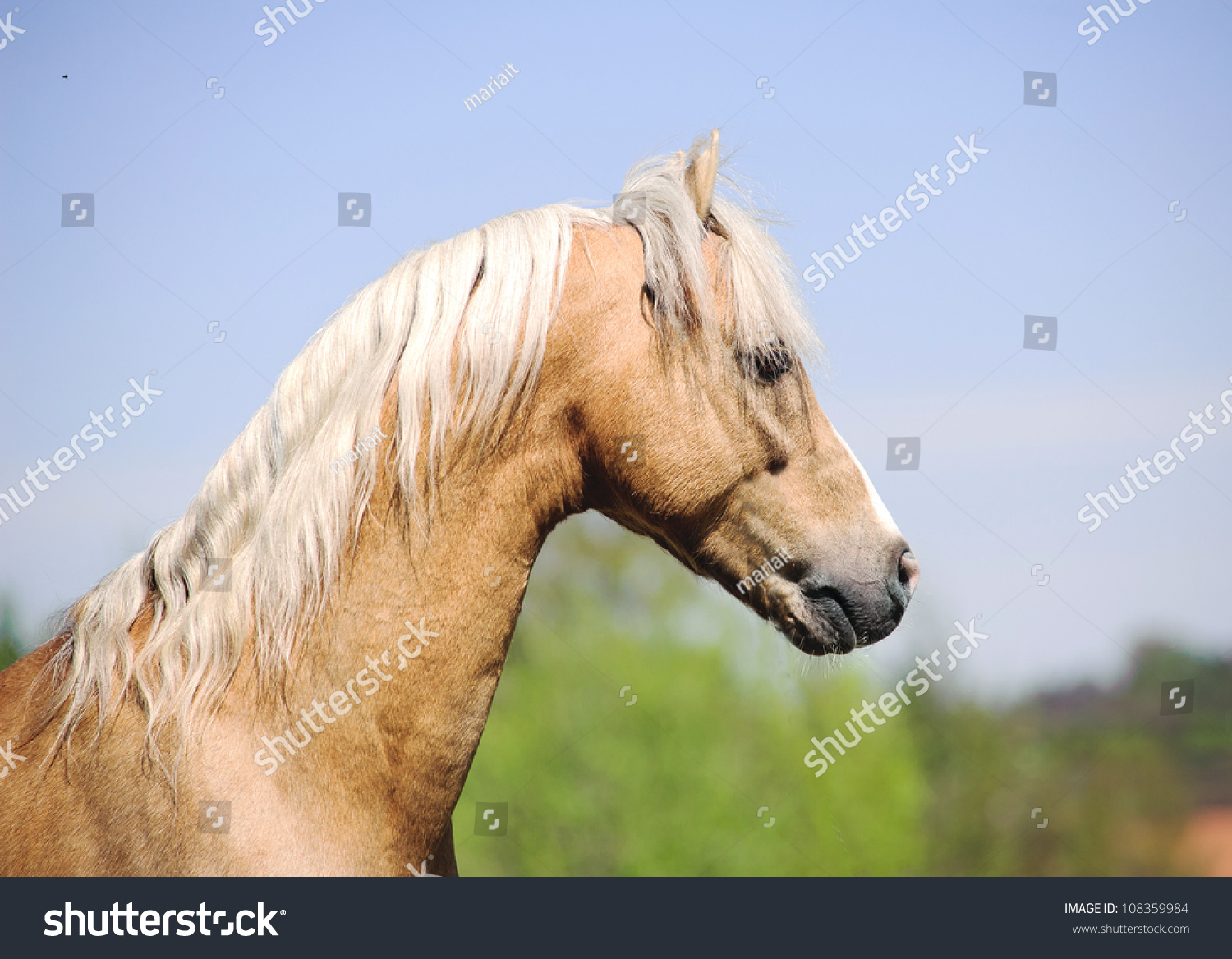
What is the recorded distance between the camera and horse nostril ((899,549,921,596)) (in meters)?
2.80

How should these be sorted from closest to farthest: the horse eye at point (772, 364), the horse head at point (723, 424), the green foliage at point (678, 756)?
the horse head at point (723, 424), the horse eye at point (772, 364), the green foliage at point (678, 756)

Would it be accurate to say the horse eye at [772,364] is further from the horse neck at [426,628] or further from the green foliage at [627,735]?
the green foliage at [627,735]

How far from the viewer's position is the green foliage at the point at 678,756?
902 inches

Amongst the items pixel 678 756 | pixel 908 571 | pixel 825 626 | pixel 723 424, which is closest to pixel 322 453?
pixel 723 424

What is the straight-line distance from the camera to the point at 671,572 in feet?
78.4

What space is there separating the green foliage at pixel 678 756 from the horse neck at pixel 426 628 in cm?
1902

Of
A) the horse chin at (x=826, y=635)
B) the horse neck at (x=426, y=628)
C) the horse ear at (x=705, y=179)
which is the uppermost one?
the horse ear at (x=705, y=179)

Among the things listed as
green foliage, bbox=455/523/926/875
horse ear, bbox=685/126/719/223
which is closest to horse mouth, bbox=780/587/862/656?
horse ear, bbox=685/126/719/223

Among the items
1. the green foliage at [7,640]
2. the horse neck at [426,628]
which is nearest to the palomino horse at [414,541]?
the horse neck at [426,628]

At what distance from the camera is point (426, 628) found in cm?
241

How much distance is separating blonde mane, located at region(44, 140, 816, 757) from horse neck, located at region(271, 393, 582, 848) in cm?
7

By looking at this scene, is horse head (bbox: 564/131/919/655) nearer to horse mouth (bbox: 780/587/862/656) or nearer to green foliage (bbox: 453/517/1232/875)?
horse mouth (bbox: 780/587/862/656)

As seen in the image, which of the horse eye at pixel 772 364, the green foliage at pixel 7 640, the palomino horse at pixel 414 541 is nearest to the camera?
the palomino horse at pixel 414 541

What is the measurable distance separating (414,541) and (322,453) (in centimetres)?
36
